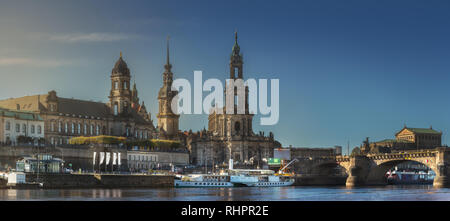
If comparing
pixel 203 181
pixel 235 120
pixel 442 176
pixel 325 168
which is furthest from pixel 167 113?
pixel 442 176

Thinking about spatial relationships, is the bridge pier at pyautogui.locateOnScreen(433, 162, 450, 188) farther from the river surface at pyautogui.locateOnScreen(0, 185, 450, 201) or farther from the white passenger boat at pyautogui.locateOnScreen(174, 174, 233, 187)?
the white passenger boat at pyautogui.locateOnScreen(174, 174, 233, 187)

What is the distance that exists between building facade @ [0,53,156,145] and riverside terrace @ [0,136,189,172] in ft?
17.1

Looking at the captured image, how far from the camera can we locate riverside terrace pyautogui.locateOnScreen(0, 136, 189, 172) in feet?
351

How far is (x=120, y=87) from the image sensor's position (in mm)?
141750

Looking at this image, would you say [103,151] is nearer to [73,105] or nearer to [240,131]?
[73,105]

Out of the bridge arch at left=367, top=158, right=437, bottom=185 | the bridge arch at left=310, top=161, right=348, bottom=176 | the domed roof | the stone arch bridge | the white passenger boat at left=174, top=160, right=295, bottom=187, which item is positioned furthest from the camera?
the domed roof

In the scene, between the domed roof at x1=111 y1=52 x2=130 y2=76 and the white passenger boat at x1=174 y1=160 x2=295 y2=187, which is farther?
the domed roof at x1=111 y1=52 x2=130 y2=76

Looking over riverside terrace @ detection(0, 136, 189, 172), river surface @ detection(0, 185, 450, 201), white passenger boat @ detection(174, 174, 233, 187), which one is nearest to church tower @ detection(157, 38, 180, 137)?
riverside terrace @ detection(0, 136, 189, 172)

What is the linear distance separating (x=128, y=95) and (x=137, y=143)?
10.7m

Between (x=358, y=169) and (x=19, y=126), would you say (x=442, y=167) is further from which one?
(x=19, y=126)

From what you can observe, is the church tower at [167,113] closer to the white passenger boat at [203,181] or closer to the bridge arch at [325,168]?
the bridge arch at [325,168]

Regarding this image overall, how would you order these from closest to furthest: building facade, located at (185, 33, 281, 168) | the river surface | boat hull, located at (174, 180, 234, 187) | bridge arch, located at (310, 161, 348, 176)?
the river surface → boat hull, located at (174, 180, 234, 187) → bridge arch, located at (310, 161, 348, 176) → building facade, located at (185, 33, 281, 168)

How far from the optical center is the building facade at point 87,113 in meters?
132
